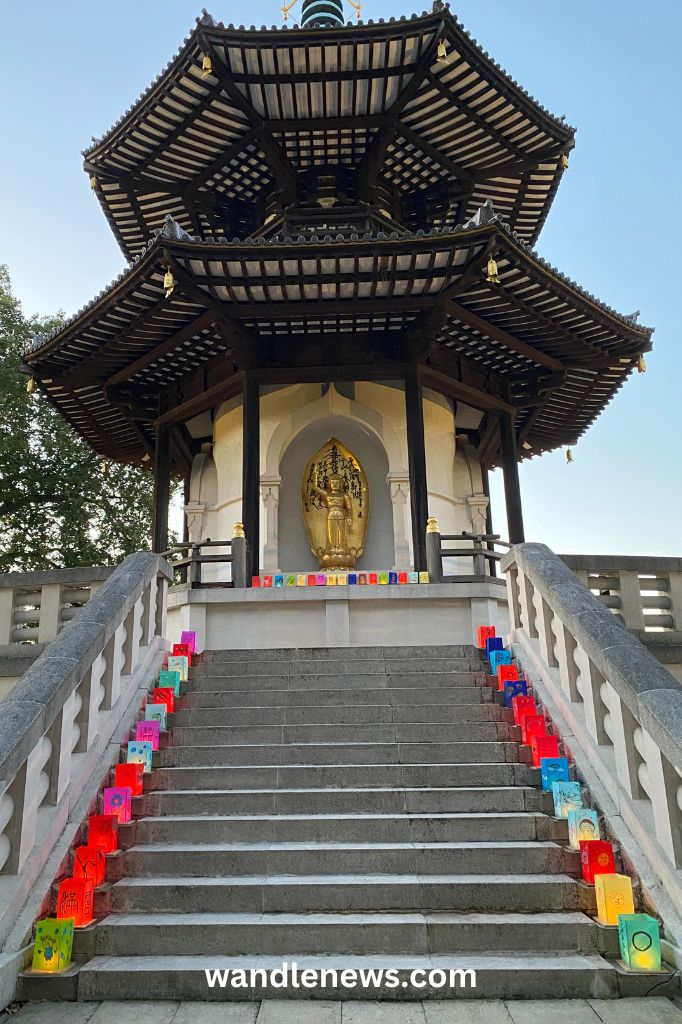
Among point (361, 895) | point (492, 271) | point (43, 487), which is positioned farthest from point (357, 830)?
point (43, 487)

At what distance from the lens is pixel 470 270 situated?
938 cm

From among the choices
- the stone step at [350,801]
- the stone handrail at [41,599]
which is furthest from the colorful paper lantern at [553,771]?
the stone handrail at [41,599]

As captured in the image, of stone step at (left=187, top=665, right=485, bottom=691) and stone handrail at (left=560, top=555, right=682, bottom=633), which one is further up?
stone handrail at (left=560, top=555, right=682, bottom=633)

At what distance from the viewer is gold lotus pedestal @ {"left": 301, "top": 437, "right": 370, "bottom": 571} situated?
39.0 ft

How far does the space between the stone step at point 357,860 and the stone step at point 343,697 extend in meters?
1.74

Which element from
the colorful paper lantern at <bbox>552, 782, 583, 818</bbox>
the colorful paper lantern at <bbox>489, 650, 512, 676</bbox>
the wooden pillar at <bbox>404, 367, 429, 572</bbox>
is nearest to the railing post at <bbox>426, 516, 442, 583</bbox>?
the wooden pillar at <bbox>404, 367, 429, 572</bbox>

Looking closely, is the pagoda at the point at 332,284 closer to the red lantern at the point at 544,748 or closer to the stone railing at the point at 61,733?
the stone railing at the point at 61,733

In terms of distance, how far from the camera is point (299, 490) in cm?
1244

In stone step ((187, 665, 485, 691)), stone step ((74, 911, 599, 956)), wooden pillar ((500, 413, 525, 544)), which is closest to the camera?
stone step ((74, 911, 599, 956))

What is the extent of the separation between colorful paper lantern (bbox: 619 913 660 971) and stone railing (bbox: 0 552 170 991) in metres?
2.75

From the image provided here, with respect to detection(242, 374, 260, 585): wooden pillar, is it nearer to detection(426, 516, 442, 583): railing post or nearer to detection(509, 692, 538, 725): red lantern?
detection(426, 516, 442, 583): railing post

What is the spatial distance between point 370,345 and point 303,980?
940cm

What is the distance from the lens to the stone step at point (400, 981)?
A: 10.4 feet

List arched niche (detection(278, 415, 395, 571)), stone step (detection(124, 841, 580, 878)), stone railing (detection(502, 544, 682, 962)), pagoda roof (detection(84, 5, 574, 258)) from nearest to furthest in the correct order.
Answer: stone railing (detection(502, 544, 682, 962)), stone step (detection(124, 841, 580, 878)), pagoda roof (detection(84, 5, 574, 258)), arched niche (detection(278, 415, 395, 571))
